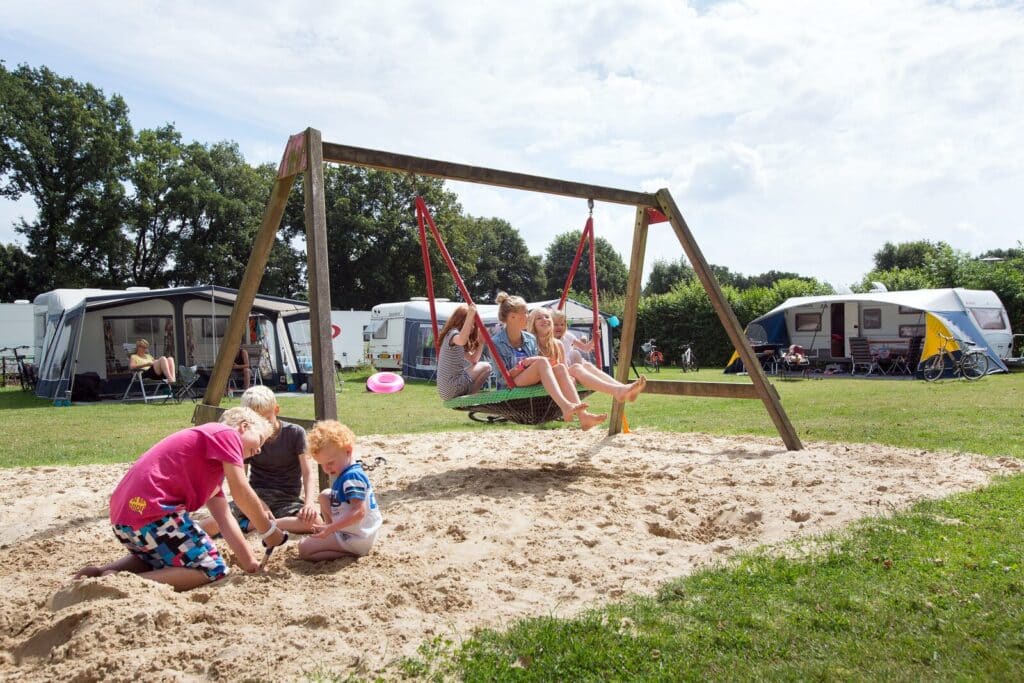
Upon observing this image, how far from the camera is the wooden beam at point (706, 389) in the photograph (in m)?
7.47

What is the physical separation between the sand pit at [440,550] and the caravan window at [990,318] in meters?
17.1

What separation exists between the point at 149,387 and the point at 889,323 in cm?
2016

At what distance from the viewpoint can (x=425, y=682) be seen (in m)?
2.69

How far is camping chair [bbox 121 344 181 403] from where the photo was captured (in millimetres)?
16578

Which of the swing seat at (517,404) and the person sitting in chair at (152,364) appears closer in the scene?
the swing seat at (517,404)

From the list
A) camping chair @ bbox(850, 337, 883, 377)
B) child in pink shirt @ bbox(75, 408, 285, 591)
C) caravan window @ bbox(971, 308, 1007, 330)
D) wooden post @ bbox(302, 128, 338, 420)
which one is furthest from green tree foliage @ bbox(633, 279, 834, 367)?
child in pink shirt @ bbox(75, 408, 285, 591)

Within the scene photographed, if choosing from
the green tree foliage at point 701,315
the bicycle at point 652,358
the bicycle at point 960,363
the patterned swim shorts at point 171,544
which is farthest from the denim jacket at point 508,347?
the green tree foliage at point 701,315

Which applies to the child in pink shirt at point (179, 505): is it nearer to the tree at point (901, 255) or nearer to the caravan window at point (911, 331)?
the caravan window at point (911, 331)

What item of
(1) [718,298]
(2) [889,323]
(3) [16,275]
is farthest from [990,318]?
(3) [16,275]

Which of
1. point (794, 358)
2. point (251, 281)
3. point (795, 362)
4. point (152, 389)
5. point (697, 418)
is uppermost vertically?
point (251, 281)

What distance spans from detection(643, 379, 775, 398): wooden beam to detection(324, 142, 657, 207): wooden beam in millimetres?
1738

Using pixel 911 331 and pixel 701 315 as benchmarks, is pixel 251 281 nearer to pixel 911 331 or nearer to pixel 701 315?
pixel 911 331

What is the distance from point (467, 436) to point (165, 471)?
5.40 m

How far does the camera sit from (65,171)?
1495 inches
